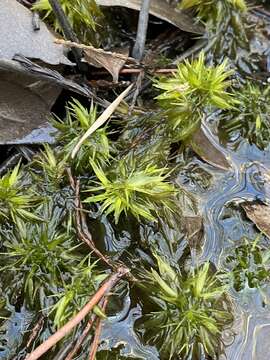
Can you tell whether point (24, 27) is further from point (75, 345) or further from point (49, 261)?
point (75, 345)

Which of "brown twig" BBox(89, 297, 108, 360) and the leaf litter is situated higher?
the leaf litter

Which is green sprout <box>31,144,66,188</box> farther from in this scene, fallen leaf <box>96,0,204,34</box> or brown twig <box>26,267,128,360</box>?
fallen leaf <box>96,0,204,34</box>

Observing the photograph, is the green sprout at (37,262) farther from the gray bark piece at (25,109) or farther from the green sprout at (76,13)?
the green sprout at (76,13)

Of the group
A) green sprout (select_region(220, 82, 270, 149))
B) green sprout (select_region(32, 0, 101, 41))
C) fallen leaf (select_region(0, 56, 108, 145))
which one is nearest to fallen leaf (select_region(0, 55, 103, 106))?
fallen leaf (select_region(0, 56, 108, 145))

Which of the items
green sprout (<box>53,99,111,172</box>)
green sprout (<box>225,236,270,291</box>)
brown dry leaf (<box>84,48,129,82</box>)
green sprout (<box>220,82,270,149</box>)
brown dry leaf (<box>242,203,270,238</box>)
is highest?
brown dry leaf (<box>84,48,129,82</box>)

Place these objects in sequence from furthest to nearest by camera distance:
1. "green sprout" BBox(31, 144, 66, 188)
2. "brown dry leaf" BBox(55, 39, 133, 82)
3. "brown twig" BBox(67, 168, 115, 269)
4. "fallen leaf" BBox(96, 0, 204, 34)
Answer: "fallen leaf" BBox(96, 0, 204, 34), "brown dry leaf" BBox(55, 39, 133, 82), "green sprout" BBox(31, 144, 66, 188), "brown twig" BBox(67, 168, 115, 269)

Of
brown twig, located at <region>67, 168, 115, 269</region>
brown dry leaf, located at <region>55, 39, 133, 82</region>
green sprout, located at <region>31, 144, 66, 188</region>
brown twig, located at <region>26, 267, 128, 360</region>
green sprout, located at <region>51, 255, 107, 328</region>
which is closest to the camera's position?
brown twig, located at <region>26, 267, 128, 360</region>

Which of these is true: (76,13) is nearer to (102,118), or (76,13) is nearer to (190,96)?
(102,118)
